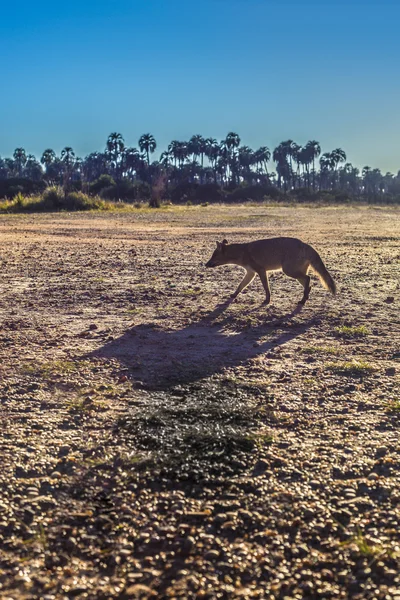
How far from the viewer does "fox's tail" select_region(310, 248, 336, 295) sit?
855 cm

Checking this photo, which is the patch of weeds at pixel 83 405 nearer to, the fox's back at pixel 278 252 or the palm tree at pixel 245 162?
the fox's back at pixel 278 252

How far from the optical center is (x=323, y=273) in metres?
8.62

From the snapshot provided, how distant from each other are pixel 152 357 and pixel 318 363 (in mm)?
1555

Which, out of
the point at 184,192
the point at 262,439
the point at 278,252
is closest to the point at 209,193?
the point at 184,192

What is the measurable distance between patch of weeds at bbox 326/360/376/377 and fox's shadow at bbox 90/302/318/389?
81 centimetres

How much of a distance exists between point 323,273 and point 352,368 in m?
3.41

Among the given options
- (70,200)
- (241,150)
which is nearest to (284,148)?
(241,150)

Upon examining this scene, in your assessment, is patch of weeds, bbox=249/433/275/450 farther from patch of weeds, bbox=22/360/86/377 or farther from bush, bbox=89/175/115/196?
bush, bbox=89/175/115/196

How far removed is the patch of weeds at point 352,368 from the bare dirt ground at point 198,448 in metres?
0.02

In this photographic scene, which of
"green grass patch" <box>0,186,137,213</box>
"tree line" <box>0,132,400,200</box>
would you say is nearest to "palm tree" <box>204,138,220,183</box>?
"tree line" <box>0,132,400,200</box>

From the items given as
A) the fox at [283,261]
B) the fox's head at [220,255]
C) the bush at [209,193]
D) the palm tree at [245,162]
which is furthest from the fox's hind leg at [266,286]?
the palm tree at [245,162]

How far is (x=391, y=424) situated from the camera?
13.7 ft

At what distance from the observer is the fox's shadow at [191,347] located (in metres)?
5.34

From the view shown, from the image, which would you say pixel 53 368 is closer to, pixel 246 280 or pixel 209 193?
pixel 246 280
